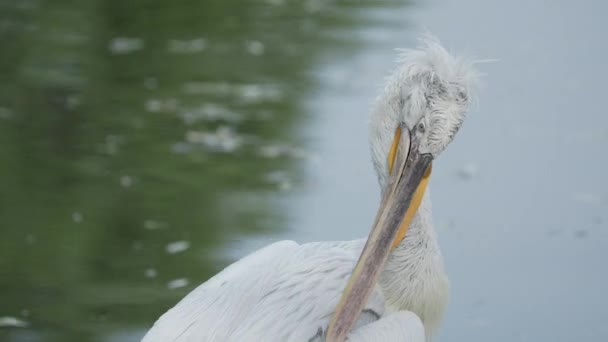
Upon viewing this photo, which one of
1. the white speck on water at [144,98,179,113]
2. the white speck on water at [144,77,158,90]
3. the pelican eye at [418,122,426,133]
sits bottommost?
the pelican eye at [418,122,426,133]

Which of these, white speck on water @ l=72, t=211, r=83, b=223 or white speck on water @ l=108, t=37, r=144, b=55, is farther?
white speck on water @ l=108, t=37, r=144, b=55

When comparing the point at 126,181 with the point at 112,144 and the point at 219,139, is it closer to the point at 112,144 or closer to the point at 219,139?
the point at 112,144

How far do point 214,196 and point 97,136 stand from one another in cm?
71

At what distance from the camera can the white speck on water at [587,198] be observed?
15.5 ft

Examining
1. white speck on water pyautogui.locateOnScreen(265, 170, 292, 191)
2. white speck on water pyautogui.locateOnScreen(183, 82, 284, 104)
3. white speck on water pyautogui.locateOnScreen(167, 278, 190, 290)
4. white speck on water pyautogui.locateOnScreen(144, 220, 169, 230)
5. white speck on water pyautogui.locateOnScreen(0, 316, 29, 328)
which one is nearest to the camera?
white speck on water pyautogui.locateOnScreen(0, 316, 29, 328)

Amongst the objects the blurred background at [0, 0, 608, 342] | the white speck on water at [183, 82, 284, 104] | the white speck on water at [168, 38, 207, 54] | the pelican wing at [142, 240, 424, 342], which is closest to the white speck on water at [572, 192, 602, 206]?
the blurred background at [0, 0, 608, 342]

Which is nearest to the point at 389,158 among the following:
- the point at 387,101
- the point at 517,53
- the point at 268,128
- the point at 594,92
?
the point at 387,101

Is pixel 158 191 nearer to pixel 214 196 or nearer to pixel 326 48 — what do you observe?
pixel 214 196

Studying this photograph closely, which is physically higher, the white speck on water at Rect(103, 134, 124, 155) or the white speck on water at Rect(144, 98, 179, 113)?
the white speck on water at Rect(144, 98, 179, 113)

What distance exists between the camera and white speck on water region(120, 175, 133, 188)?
4.80 m

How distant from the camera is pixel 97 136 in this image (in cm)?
516

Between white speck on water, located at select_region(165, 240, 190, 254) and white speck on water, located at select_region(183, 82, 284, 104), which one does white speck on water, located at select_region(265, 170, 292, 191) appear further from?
white speck on water, located at select_region(183, 82, 284, 104)

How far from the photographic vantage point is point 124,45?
607cm

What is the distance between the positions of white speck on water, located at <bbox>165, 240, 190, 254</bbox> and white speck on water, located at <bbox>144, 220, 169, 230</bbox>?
134 mm
